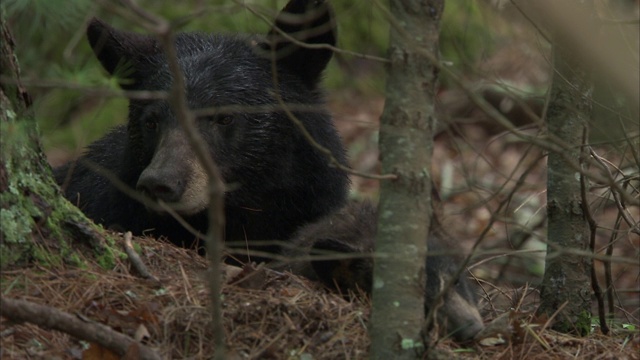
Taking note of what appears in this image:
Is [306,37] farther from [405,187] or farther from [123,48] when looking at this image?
[405,187]

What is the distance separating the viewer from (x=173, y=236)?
5707mm

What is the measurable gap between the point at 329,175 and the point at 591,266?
6.31 ft

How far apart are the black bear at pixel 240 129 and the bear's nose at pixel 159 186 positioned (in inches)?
19.8

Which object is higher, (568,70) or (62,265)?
(568,70)

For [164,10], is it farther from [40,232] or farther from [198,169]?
[40,232]

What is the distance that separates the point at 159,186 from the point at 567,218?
6.94 ft

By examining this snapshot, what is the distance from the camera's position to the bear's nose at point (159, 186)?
4.92 metres

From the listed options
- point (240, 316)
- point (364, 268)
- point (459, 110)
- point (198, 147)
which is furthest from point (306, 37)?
point (459, 110)

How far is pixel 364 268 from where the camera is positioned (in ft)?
14.1

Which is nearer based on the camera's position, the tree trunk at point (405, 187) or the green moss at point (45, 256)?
the tree trunk at point (405, 187)

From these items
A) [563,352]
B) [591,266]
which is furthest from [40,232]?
[591,266]

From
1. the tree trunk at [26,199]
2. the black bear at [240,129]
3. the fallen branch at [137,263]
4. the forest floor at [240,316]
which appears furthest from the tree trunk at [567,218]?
the tree trunk at [26,199]

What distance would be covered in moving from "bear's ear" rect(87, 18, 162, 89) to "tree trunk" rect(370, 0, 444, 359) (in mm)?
2872

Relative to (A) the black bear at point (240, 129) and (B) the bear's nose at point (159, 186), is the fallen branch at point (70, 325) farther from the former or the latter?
(A) the black bear at point (240, 129)
